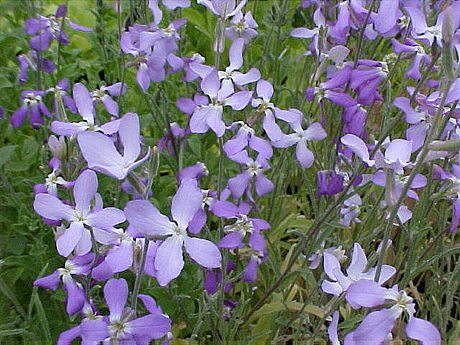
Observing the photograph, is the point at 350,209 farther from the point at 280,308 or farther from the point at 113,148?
the point at 113,148

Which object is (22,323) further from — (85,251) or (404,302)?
(404,302)

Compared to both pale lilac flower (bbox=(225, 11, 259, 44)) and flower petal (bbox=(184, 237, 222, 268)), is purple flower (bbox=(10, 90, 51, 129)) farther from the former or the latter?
flower petal (bbox=(184, 237, 222, 268))

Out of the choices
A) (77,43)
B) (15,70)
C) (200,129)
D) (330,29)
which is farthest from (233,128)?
(77,43)

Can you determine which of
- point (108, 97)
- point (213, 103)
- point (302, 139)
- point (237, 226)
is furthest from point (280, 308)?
point (108, 97)

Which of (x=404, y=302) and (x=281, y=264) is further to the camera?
A: (x=281, y=264)

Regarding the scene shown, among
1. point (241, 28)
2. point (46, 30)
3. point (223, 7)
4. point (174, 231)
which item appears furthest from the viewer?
point (46, 30)

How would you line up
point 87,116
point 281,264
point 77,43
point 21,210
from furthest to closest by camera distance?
point 77,43 < point 281,264 < point 21,210 < point 87,116

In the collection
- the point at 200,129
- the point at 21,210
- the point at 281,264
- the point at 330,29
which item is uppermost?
the point at 330,29

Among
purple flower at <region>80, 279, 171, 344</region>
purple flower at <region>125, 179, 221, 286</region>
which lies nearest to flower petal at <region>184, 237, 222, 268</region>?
purple flower at <region>125, 179, 221, 286</region>
